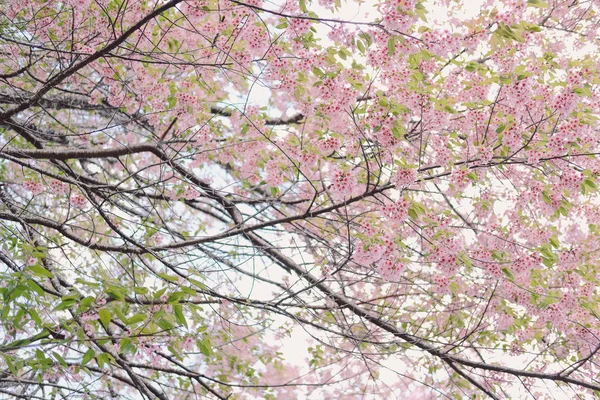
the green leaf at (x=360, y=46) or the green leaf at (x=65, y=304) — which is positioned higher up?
the green leaf at (x=360, y=46)

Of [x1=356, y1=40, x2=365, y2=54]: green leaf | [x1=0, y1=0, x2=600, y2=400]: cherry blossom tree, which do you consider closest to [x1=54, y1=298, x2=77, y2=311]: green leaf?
[x1=0, y1=0, x2=600, y2=400]: cherry blossom tree

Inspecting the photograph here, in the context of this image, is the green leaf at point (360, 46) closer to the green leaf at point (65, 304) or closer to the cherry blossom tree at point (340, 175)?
the cherry blossom tree at point (340, 175)

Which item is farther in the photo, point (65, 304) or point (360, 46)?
point (360, 46)

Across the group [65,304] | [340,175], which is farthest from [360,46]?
[65,304]

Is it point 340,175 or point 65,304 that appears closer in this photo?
point 65,304

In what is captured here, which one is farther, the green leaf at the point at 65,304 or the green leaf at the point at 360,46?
the green leaf at the point at 360,46

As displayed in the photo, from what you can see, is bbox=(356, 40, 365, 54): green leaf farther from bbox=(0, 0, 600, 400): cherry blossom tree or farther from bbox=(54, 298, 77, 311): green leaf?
bbox=(54, 298, 77, 311): green leaf

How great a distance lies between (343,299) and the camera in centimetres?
468

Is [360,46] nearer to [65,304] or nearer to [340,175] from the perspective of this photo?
[340,175]

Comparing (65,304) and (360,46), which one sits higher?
(360,46)

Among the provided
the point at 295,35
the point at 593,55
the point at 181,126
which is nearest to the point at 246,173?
the point at 181,126

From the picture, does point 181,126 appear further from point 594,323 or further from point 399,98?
point 594,323

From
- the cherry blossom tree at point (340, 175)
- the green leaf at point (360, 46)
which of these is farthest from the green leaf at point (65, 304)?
the green leaf at point (360, 46)

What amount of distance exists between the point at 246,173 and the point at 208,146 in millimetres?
583
